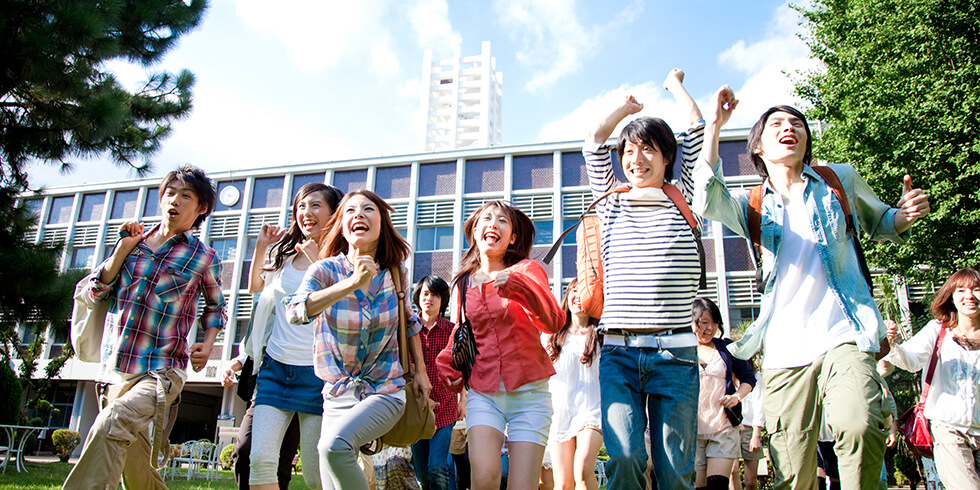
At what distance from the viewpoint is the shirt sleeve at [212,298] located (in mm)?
4348

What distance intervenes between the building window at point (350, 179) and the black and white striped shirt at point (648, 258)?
27.7 metres

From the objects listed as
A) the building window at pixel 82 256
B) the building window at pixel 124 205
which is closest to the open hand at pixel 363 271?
the building window at pixel 124 205

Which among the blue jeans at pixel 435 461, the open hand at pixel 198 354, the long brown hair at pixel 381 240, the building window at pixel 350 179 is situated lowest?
the blue jeans at pixel 435 461

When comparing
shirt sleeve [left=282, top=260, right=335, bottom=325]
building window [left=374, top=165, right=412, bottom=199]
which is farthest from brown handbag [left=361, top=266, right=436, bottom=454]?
building window [left=374, top=165, right=412, bottom=199]

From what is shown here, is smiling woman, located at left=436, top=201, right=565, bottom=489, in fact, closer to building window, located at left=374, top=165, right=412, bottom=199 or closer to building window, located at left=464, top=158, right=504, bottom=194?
building window, located at left=464, top=158, right=504, bottom=194

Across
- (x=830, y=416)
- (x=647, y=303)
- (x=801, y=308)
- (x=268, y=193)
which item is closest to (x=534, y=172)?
(x=268, y=193)

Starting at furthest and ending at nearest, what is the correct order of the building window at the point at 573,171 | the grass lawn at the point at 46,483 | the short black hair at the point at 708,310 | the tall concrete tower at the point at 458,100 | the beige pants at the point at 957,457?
the tall concrete tower at the point at 458,100
the building window at the point at 573,171
the grass lawn at the point at 46,483
the short black hair at the point at 708,310
the beige pants at the point at 957,457

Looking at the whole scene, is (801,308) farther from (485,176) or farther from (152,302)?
(485,176)

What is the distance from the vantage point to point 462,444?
6109mm

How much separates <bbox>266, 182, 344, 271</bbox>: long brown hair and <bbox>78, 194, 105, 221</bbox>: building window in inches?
1364

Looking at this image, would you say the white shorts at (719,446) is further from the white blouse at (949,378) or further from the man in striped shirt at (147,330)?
the man in striped shirt at (147,330)

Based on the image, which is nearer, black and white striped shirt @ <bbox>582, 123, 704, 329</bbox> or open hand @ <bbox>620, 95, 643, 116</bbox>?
black and white striped shirt @ <bbox>582, 123, 704, 329</bbox>

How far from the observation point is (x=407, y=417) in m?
3.46

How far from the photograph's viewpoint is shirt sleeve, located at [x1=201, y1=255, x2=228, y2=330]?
4348mm
